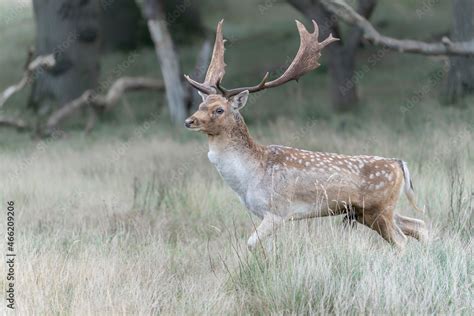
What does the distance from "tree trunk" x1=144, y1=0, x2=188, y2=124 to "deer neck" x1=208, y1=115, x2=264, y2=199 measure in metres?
9.22

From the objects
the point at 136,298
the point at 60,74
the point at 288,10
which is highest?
the point at 288,10

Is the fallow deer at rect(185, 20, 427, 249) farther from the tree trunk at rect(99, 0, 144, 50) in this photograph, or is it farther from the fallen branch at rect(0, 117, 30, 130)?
the tree trunk at rect(99, 0, 144, 50)

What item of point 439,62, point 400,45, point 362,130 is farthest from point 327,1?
point 439,62

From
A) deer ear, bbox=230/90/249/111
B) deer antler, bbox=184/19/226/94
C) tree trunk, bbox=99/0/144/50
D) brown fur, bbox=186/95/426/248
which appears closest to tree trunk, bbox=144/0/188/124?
tree trunk, bbox=99/0/144/50

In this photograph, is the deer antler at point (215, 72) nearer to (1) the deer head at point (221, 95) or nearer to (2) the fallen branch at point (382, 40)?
(1) the deer head at point (221, 95)

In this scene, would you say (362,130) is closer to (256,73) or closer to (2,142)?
(2,142)

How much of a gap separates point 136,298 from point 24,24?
26.4 metres

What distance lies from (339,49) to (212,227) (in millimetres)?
8750

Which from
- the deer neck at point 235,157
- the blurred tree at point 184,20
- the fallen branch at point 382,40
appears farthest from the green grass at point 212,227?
the blurred tree at point 184,20

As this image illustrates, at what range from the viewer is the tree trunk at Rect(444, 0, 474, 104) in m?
14.9

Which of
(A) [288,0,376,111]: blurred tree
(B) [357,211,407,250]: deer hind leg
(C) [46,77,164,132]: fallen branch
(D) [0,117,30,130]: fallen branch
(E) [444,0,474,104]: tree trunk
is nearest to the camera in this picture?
(B) [357,211,407,250]: deer hind leg

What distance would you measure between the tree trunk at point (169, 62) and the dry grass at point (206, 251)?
4661mm

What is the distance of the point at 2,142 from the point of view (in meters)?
15.1

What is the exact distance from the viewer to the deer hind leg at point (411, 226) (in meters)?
7.35
